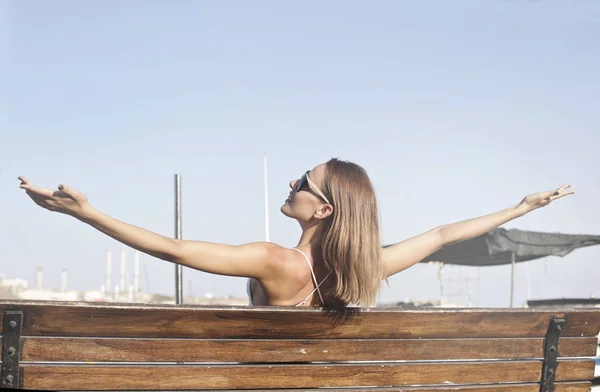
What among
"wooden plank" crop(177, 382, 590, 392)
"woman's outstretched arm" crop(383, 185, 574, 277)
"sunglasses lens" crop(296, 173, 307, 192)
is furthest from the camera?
"woman's outstretched arm" crop(383, 185, 574, 277)

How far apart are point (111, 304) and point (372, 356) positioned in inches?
49.4

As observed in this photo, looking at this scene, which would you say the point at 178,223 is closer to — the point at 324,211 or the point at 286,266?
the point at 324,211

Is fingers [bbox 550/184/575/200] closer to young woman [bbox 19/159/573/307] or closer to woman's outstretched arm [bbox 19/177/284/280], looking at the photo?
young woman [bbox 19/159/573/307]

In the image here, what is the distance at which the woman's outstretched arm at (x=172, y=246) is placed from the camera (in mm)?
2965

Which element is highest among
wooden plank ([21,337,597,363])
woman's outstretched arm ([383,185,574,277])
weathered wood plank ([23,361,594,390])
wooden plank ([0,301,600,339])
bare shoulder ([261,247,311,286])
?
woman's outstretched arm ([383,185,574,277])

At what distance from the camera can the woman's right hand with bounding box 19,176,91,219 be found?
9.55ft

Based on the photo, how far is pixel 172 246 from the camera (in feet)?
10.6

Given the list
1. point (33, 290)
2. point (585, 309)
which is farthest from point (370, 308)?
point (33, 290)

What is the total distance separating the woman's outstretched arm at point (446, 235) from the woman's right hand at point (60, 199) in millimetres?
1753

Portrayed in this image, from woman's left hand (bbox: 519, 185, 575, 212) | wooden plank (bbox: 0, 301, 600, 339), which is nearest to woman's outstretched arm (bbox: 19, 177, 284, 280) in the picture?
wooden plank (bbox: 0, 301, 600, 339)

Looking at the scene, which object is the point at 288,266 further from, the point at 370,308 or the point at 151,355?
the point at 151,355

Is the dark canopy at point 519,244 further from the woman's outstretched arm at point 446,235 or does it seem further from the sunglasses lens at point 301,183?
the sunglasses lens at point 301,183

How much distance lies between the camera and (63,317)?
302 cm

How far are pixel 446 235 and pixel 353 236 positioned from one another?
0.72 meters
